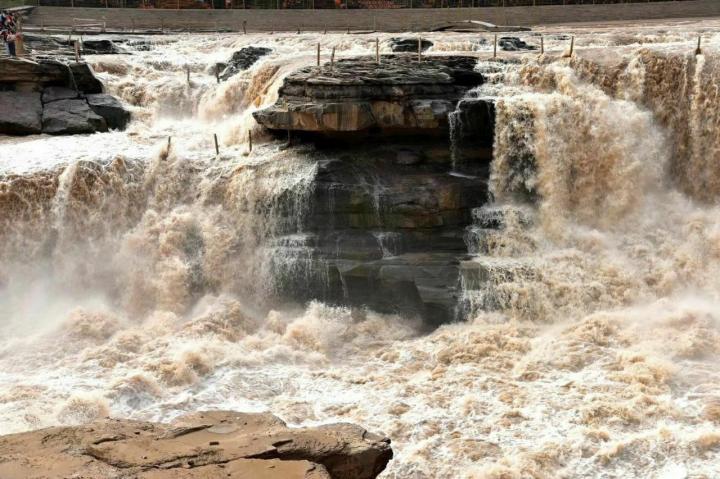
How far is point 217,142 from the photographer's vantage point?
51.8ft

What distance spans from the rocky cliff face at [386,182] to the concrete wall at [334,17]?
42.4ft

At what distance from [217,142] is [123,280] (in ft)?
11.0

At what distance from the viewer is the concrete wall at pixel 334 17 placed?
88.3 feet

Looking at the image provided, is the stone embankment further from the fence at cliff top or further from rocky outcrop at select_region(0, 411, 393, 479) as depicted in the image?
the fence at cliff top

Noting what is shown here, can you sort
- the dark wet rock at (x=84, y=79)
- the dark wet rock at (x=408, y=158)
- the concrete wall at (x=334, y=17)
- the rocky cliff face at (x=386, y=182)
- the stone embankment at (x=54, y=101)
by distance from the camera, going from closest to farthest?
the rocky cliff face at (x=386, y=182), the dark wet rock at (x=408, y=158), the stone embankment at (x=54, y=101), the dark wet rock at (x=84, y=79), the concrete wall at (x=334, y=17)

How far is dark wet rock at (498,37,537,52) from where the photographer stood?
65.0 feet

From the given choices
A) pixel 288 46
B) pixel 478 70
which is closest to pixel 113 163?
pixel 478 70

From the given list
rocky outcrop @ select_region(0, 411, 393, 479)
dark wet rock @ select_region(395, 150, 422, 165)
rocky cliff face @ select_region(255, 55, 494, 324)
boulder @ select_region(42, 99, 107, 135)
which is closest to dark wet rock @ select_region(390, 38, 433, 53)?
rocky cliff face @ select_region(255, 55, 494, 324)

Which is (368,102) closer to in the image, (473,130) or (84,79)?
(473,130)

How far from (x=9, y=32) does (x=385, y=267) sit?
12.2 meters

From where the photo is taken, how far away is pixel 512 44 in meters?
20.0

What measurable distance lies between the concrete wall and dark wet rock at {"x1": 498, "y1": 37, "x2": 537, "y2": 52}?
23.4 feet

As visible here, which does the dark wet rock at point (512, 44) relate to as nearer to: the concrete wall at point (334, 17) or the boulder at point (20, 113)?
the concrete wall at point (334, 17)

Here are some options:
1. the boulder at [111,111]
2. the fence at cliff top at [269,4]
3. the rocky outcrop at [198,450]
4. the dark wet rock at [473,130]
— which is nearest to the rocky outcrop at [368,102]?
the dark wet rock at [473,130]
